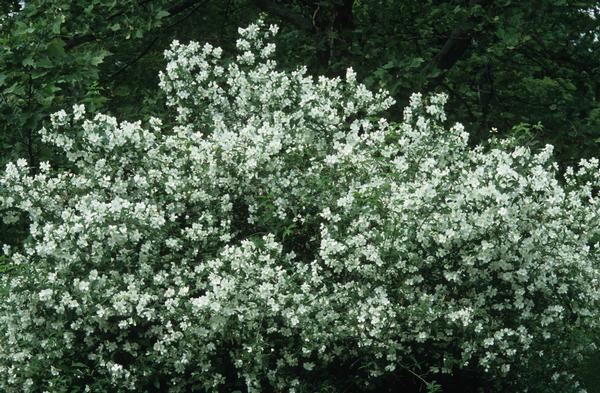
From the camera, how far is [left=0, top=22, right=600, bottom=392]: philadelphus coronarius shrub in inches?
249

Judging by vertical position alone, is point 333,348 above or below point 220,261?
below

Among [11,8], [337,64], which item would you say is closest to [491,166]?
[337,64]

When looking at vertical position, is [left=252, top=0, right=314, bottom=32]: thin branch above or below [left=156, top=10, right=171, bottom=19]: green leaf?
above

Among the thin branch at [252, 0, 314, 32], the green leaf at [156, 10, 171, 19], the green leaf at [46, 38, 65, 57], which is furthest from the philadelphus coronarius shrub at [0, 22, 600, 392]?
the thin branch at [252, 0, 314, 32]

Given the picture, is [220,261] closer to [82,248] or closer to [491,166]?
[82,248]

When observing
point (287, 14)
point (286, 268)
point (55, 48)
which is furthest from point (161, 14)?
point (286, 268)

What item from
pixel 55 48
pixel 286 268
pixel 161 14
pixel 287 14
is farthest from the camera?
pixel 287 14

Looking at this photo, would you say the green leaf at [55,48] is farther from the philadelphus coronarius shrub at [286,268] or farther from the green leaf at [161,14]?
the philadelphus coronarius shrub at [286,268]

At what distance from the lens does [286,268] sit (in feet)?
22.6

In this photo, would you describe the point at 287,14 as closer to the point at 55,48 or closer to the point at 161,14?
the point at 161,14

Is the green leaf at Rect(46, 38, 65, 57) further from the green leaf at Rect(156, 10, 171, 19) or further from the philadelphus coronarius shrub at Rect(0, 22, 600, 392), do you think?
the philadelphus coronarius shrub at Rect(0, 22, 600, 392)

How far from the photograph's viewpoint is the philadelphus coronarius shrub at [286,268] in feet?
20.8

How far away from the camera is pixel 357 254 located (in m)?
6.48

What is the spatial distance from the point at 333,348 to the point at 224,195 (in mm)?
1404
